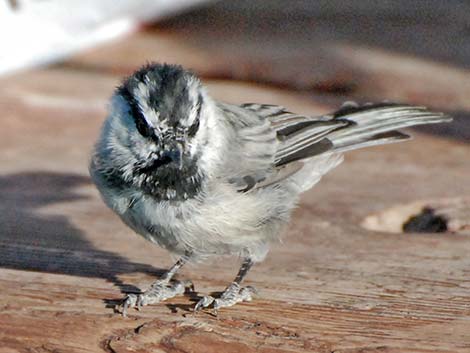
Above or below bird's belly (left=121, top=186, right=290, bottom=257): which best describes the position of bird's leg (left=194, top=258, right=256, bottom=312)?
below

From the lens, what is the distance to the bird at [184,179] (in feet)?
10.8

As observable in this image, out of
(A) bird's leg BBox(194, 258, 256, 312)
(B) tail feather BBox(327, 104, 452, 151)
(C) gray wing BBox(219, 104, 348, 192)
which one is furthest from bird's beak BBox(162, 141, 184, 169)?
(B) tail feather BBox(327, 104, 452, 151)

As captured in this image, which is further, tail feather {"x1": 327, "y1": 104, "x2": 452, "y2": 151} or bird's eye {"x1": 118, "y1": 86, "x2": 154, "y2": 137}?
tail feather {"x1": 327, "y1": 104, "x2": 452, "y2": 151}

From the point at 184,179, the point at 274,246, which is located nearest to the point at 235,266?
the point at 274,246

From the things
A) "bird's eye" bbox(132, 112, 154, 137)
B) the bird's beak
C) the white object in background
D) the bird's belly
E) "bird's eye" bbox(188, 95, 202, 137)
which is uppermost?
the white object in background

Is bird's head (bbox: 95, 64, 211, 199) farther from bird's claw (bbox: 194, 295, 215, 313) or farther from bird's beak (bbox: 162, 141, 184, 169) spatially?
bird's claw (bbox: 194, 295, 215, 313)

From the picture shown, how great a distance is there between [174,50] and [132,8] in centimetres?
42

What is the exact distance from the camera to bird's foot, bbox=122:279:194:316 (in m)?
2.96

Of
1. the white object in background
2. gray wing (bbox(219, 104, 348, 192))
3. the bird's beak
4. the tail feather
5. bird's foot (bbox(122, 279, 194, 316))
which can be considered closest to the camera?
bird's foot (bbox(122, 279, 194, 316))

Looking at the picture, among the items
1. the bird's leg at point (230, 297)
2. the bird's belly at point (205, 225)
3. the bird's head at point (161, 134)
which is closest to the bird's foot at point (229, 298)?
the bird's leg at point (230, 297)

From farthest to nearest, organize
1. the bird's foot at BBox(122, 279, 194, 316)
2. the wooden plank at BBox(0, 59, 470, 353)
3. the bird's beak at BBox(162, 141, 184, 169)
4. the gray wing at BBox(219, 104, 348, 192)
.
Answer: the gray wing at BBox(219, 104, 348, 192), the bird's beak at BBox(162, 141, 184, 169), the bird's foot at BBox(122, 279, 194, 316), the wooden plank at BBox(0, 59, 470, 353)

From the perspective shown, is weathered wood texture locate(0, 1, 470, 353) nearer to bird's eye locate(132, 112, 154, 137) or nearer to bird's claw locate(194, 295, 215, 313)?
bird's claw locate(194, 295, 215, 313)

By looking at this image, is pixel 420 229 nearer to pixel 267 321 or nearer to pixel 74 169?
pixel 267 321

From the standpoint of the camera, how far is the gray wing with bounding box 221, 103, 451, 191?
3.71 meters
